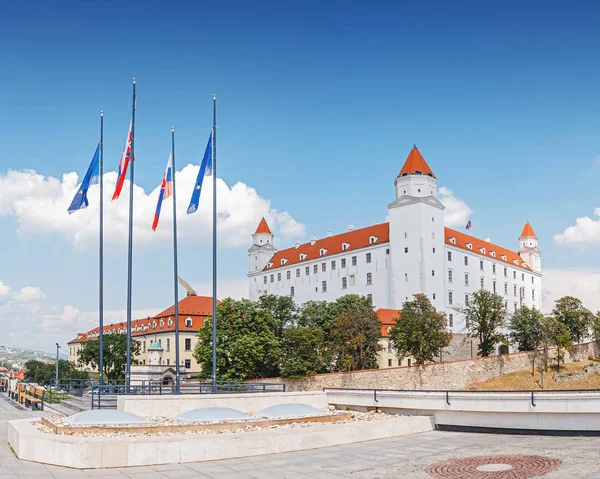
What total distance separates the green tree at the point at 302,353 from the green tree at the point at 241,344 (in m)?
1.20

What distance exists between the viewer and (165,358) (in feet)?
327

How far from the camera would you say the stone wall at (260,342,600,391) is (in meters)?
61.9

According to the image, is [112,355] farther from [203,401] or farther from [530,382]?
[203,401]

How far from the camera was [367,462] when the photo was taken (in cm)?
1656

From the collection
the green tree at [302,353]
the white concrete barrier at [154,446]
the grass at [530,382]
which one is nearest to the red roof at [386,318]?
the grass at [530,382]

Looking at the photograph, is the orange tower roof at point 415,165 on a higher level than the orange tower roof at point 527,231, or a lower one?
higher

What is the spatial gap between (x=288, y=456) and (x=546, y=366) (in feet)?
201

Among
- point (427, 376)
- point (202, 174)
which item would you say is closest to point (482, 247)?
point (427, 376)

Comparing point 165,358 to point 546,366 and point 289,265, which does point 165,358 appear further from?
point 546,366

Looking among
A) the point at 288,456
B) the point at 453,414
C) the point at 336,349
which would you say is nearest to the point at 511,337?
the point at 336,349

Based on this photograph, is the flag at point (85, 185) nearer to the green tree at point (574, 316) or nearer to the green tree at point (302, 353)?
the green tree at point (302, 353)

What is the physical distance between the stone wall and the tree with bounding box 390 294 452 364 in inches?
72.9

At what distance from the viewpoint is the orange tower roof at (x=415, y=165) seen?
98562mm

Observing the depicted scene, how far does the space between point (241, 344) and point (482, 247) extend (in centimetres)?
6265
